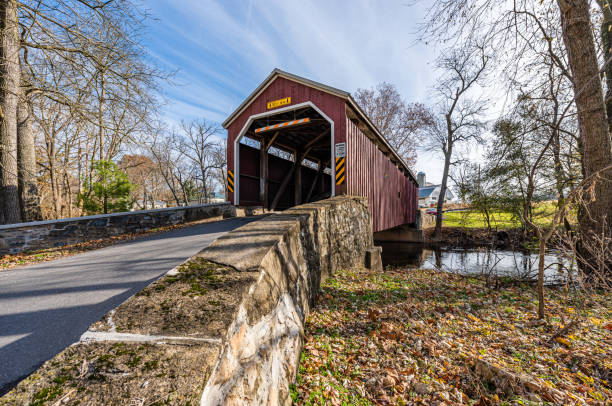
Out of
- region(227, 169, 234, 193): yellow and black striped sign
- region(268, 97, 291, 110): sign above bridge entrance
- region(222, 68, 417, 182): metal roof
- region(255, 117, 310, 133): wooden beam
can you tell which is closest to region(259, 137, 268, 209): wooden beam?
region(255, 117, 310, 133): wooden beam

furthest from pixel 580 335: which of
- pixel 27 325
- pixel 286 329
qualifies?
pixel 27 325

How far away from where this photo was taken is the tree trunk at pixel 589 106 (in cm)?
383

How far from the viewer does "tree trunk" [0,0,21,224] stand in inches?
215

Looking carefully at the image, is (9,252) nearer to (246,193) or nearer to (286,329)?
(246,193)

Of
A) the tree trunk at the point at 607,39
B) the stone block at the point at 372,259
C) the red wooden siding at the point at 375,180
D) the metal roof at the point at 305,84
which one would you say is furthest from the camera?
the red wooden siding at the point at 375,180

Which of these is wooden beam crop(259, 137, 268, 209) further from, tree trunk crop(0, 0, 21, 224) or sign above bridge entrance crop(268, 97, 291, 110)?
tree trunk crop(0, 0, 21, 224)

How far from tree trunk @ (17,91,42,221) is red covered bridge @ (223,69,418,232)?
4913 mm

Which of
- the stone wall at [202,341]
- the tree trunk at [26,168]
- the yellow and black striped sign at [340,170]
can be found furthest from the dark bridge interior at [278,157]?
the stone wall at [202,341]

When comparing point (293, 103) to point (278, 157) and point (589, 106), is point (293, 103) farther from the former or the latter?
point (589, 106)

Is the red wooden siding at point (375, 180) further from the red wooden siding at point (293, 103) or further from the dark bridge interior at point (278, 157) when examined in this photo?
the dark bridge interior at point (278, 157)

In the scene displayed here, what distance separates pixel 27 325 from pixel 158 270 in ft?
4.29

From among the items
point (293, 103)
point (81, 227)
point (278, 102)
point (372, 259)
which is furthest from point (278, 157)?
point (81, 227)

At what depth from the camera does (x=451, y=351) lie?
7.54 ft

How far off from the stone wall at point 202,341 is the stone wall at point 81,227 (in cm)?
567
